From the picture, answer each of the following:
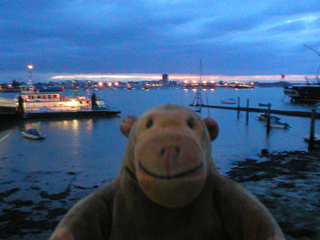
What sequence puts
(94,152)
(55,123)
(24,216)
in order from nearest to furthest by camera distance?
(24,216) → (94,152) → (55,123)

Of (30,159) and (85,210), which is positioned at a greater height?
(85,210)

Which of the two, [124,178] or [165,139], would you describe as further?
[124,178]

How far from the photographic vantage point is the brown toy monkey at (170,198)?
57.4 inches

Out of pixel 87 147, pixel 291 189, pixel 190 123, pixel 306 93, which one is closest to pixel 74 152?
pixel 87 147

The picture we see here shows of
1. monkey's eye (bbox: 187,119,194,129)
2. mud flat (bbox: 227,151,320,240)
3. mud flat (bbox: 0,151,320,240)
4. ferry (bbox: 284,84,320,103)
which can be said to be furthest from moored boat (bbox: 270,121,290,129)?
ferry (bbox: 284,84,320,103)

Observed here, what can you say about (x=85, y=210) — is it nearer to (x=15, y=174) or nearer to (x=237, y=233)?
(x=237, y=233)

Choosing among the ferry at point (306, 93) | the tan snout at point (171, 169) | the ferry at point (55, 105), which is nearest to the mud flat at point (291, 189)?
the tan snout at point (171, 169)

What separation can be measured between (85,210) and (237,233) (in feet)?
3.34

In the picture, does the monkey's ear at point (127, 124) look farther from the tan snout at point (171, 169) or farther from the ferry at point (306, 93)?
the ferry at point (306, 93)

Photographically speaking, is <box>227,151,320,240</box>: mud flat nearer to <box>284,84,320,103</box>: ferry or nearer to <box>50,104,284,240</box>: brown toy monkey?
<box>50,104,284,240</box>: brown toy monkey

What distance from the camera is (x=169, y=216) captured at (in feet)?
5.68

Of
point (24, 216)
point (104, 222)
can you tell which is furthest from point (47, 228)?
point (104, 222)

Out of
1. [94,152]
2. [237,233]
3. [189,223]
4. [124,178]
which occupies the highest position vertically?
[124,178]

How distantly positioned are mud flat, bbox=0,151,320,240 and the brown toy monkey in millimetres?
4993
